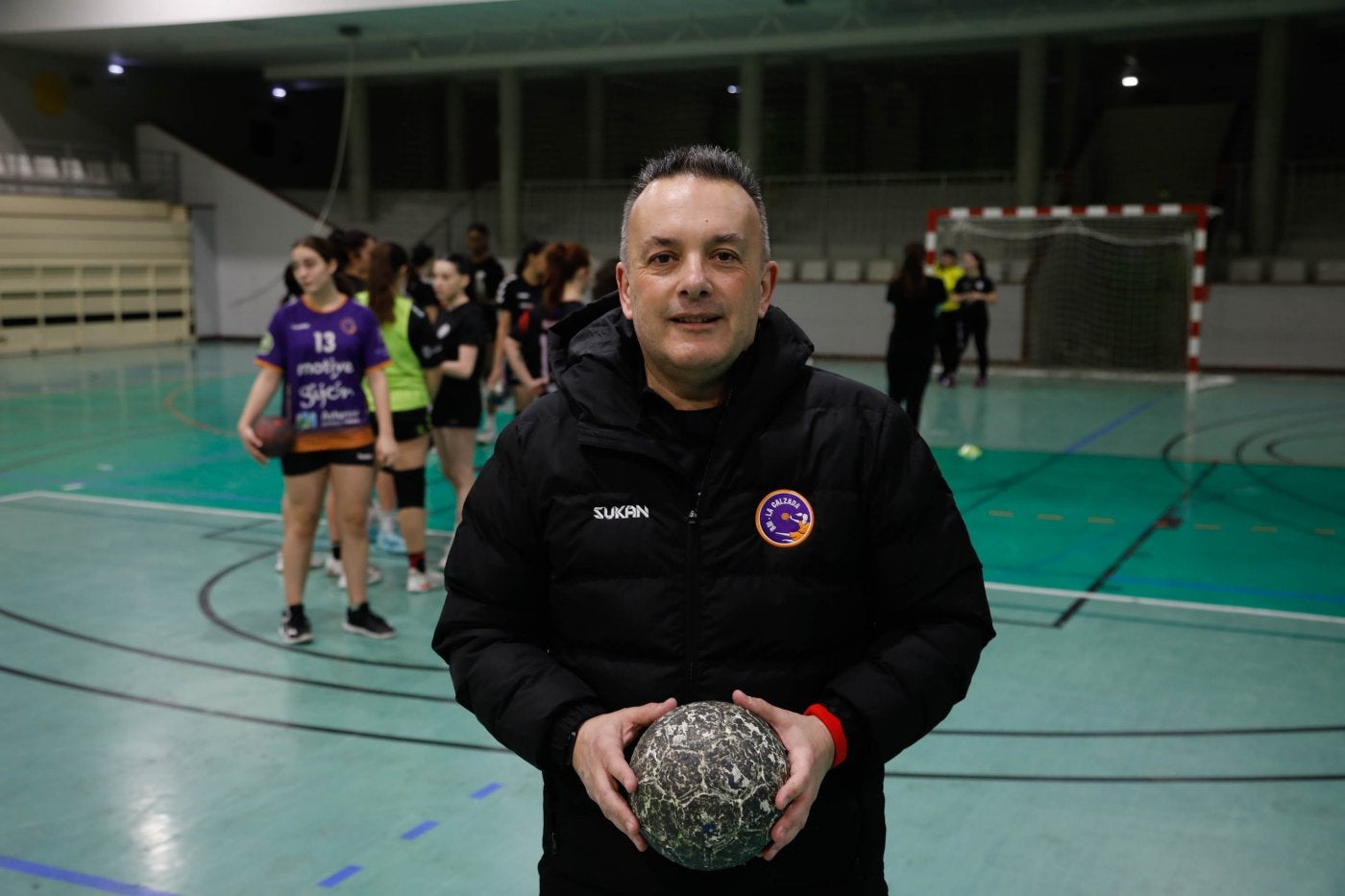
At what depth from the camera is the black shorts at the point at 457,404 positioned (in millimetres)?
7250

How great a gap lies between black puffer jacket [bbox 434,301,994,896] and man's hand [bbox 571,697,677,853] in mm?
60

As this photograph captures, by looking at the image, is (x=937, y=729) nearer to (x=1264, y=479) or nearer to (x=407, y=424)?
(x=407, y=424)

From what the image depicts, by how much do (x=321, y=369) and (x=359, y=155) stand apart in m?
21.6

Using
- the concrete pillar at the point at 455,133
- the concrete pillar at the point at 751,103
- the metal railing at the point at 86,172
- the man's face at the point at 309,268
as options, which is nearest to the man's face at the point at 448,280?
the man's face at the point at 309,268

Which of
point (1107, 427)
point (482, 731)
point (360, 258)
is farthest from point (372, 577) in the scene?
point (1107, 427)

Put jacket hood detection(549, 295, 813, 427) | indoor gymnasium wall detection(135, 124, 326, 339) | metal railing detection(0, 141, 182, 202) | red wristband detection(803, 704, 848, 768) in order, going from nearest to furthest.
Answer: red wristband detection(803, 704, 848, 768) < jacket hood detection(549, 295, 813, 427) < metal railing detection(0, 141, 182, 202) < indoor gymnasium wall detection(135, 124, 326, 339)

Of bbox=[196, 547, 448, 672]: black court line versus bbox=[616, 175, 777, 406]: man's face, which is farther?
bbox=[196, 547, 448, 672]: black court line

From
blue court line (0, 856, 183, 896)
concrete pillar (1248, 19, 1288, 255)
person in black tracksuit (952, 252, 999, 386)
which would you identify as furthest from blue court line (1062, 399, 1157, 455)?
blue court line (0, 856, 183, 896)

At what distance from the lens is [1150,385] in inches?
709

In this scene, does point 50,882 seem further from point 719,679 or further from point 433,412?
point 433,412

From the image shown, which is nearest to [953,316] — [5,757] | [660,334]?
[5,757]

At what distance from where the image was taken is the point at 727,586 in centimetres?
200

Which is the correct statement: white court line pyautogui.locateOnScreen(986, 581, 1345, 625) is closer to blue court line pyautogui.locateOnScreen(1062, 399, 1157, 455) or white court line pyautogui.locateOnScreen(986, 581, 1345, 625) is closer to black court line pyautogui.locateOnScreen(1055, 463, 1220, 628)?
black court line pyautogui.locateOnScreen(1055, 463, 1220, 628)

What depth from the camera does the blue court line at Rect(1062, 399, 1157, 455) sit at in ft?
40.3
